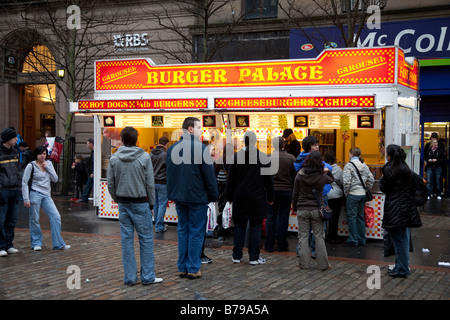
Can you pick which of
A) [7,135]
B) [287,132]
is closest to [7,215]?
[7,135]

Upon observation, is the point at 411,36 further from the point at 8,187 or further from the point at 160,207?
the point at 8,187

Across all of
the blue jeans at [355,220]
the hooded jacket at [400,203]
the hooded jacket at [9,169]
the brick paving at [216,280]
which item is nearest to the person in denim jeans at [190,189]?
the brick paving at [216,280]

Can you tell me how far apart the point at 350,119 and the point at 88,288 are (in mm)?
6347

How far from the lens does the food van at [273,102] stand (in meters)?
9.60

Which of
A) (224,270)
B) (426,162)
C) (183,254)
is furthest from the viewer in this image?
(426,162)

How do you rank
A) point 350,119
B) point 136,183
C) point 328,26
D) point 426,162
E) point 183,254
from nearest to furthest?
point 136,183 < point 183,254 < point 350,119 < point 426,162 < point 328,26

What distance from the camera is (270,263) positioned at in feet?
25.3

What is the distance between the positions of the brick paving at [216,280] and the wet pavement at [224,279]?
0.04ft

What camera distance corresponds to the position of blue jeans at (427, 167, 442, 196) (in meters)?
15.2

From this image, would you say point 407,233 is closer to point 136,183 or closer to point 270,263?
point 270,263

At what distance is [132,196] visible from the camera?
247 inches

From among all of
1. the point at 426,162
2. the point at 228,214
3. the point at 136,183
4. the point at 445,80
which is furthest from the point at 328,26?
the point at 136,183

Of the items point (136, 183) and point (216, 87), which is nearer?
point (136, 183)

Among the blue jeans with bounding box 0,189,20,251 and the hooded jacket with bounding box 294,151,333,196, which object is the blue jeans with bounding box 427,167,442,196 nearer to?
the hooded jacket with bounding box 294,151,333,196
